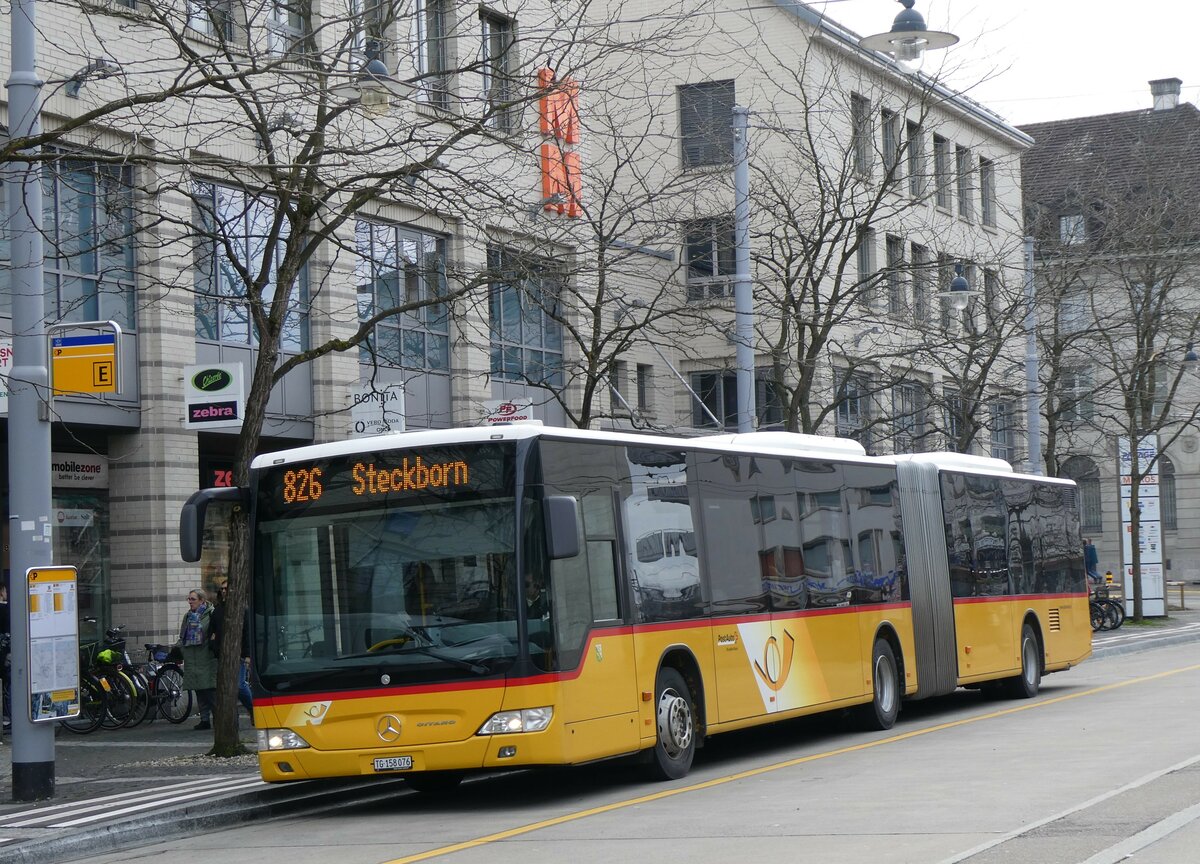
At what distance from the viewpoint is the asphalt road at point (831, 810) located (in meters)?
9.64

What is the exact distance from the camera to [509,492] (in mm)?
13023

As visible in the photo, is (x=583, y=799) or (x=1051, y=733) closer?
(x=583, y=799)

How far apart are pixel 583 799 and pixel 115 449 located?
483 inches

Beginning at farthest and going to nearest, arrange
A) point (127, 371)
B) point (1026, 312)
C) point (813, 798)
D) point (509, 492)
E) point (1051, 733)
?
point (1026, 312), point (127, 371), point (1051, 733), point (509, 492), point (813, 798)

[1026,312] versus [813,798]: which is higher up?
[1026,312]

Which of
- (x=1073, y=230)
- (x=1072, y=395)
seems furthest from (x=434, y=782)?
(x=1072, y=395)

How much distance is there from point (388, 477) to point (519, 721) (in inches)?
83.1

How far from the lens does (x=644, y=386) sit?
38.5 meters

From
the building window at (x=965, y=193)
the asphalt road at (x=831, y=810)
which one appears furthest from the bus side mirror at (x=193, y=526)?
the building window at (x=965, y=193)

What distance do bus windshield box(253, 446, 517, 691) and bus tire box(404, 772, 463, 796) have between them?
160 centimetres

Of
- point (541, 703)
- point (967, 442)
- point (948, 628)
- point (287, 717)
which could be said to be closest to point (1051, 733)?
point (948, 628)

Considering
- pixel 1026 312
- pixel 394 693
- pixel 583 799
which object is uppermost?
pixel 1026 312

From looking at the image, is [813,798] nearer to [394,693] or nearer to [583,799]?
[583,799]

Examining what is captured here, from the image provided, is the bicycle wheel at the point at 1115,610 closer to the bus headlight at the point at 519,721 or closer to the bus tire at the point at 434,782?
the bus tire at the point at 434,782
